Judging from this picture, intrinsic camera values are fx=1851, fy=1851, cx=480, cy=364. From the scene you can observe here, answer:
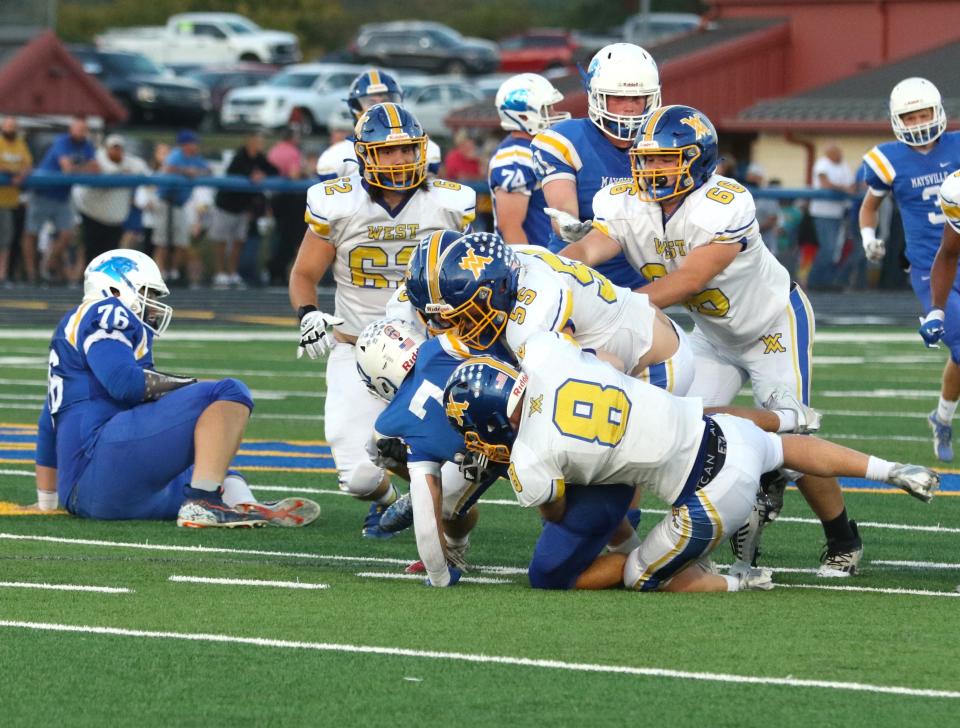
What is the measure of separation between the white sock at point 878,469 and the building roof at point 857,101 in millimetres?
19096

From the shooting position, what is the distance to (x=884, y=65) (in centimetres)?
2864

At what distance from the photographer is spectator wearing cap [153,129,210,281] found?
62.0 ft

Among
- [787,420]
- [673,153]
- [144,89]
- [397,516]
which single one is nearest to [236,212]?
[397,516]

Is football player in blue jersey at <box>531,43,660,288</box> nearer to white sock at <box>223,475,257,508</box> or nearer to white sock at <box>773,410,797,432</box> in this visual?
white sock at <box>773,410,797,432</box>

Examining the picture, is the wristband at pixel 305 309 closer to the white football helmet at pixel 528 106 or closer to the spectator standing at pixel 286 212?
the white football helmet at pixel 528 106

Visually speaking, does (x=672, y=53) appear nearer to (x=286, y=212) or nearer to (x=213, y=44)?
Result: (x=286, y=212)

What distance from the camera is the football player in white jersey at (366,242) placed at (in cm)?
726

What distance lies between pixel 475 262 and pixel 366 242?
180cm

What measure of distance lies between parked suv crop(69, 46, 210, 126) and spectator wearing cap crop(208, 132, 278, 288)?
1780 centimetres

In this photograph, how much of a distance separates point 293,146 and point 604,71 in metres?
12.8

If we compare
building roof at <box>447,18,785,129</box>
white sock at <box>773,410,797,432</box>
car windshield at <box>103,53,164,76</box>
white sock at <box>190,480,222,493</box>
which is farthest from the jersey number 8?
car windshield at <box>103,53,164,76</box>

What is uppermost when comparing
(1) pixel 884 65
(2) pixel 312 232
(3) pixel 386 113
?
(1) pixel 884 65

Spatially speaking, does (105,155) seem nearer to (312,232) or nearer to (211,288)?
(211,288)

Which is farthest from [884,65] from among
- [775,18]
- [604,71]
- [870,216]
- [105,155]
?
[604,71]
